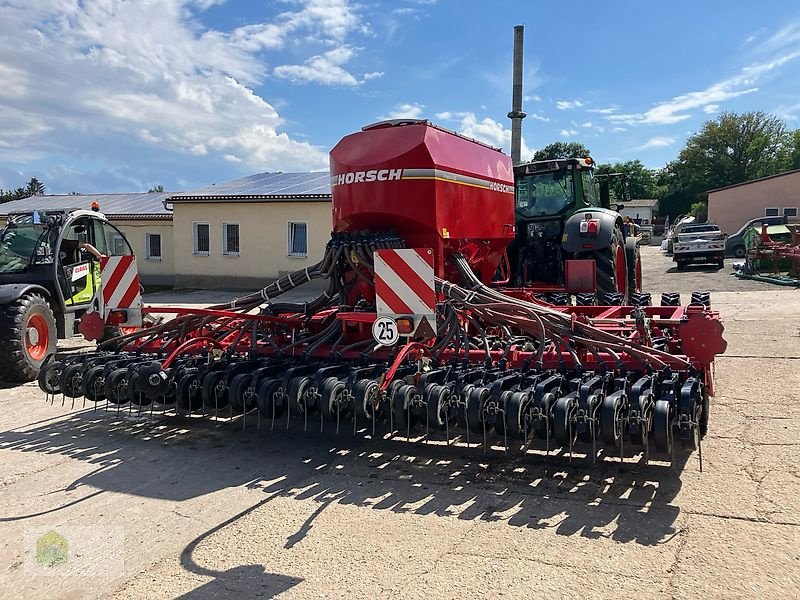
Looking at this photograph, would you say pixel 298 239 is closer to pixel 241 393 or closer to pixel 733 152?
pixel 241 393

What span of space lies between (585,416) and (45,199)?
1257 inches

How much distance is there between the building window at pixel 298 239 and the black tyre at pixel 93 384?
48.5ft

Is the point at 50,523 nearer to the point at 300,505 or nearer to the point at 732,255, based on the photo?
the point at 300,505

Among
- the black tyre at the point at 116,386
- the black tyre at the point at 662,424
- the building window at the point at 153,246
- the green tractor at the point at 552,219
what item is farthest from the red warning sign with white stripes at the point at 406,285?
the building window at the point at 153,246

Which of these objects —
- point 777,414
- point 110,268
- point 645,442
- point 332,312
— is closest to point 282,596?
point 645,442

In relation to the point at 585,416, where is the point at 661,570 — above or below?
below

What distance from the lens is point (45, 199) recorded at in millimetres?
30344

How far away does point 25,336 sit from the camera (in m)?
7.62

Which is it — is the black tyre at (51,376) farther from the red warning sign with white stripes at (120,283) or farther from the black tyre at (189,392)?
the black tyre at (189,392)

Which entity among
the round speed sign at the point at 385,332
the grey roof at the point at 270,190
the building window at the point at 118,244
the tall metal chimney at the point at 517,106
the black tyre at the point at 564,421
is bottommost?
the black tyre at the point at 564,421

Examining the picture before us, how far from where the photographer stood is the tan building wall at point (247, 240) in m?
19.7

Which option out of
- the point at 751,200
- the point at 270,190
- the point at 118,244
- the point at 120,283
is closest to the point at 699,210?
the point at 751,200

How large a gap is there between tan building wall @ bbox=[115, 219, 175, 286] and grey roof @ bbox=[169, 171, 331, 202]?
1650 millimetres

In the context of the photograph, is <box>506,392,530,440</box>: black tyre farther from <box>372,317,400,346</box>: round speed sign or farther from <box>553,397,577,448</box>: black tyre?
<box>372,317,400,346</box>: round speed sign
